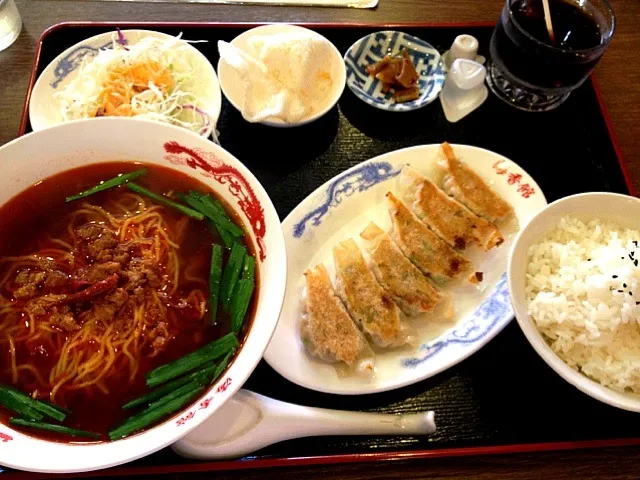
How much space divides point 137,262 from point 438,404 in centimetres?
98

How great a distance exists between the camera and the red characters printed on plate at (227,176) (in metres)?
1.39

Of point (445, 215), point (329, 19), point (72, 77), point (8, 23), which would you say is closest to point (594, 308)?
point (445, 215)

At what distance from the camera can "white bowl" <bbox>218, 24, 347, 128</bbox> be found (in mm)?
2027

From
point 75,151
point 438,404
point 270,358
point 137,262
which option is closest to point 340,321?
point 270,358

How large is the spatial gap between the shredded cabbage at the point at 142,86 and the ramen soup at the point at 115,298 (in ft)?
1.90

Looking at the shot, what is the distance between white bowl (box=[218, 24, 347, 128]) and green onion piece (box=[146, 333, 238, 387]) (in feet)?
3.17

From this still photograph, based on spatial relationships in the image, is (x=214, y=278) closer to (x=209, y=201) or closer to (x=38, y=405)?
(x=209, y=201)

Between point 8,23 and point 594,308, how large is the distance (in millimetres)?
2459

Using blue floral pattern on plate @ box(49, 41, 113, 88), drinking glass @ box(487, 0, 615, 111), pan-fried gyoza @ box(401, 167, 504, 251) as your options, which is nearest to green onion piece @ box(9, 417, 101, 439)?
pan-fried gyoza @ box(401, 167, 504, 251)

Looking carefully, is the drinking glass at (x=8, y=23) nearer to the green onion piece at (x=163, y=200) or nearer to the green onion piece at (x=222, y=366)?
the green onion piece at (x=163, y=200)

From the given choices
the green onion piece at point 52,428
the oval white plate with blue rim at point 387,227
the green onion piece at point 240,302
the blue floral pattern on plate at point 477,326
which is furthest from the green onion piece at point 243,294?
the blue floral pattern on plate at point 477,326

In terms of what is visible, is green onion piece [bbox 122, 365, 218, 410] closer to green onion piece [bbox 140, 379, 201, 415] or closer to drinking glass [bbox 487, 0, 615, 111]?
green onion piece [bbox 140, 379, 201, 415]

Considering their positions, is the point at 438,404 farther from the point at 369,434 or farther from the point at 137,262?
the point at 137,262

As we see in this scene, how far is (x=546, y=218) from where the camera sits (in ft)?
5.49
